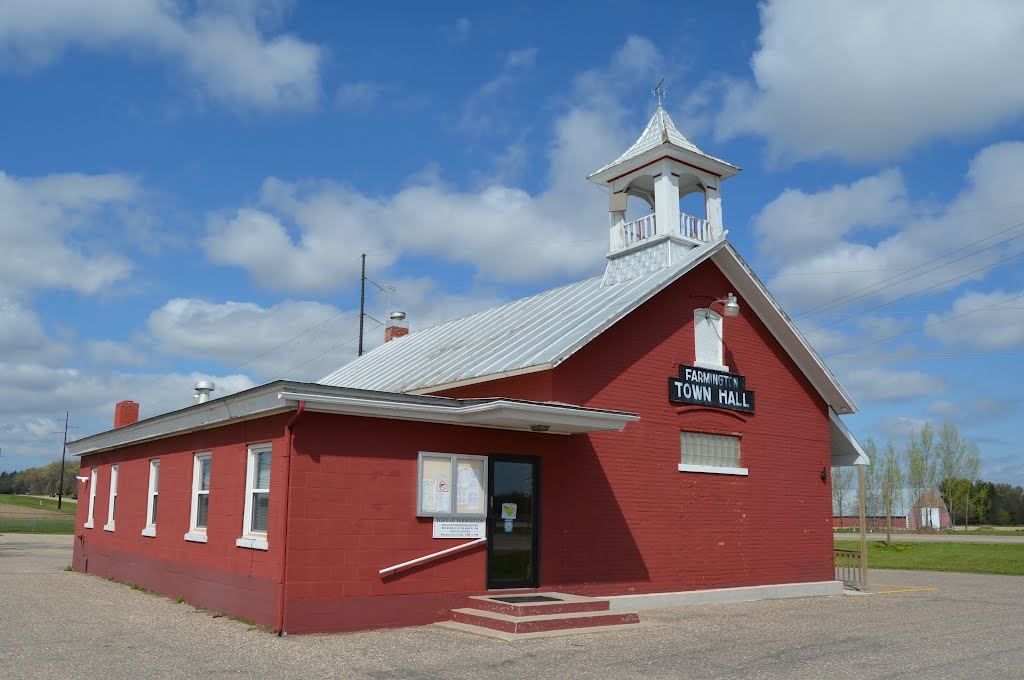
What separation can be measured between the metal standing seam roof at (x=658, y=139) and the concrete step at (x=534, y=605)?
35.4 ft

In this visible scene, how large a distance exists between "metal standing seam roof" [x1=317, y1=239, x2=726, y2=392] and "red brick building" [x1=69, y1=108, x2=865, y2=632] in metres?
0.10

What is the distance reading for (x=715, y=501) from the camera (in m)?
18.0

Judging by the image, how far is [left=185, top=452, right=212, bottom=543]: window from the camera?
15367 millimetres

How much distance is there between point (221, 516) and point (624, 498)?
704 cm

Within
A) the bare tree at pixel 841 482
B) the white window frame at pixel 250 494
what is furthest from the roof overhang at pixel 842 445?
the bare tree at pixel 841 482

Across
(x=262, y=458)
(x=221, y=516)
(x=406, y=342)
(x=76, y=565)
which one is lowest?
(x=76, y=565)

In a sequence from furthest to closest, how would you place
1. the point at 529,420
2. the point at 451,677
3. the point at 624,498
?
the point at 624,498
the point at 529,420
the point at 451,677

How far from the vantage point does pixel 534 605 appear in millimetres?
12766

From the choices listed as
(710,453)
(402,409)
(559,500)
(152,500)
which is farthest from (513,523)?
(152,500)

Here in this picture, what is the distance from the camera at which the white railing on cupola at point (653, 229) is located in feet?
65.9

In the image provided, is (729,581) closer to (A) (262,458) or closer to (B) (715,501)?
(B) (715,501)

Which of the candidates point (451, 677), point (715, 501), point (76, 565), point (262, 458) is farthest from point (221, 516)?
point (76, 565)

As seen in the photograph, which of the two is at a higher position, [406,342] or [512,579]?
[406,342]

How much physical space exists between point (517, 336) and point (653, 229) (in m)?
4.40
